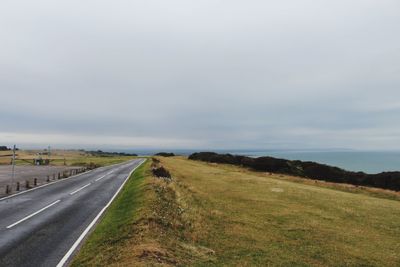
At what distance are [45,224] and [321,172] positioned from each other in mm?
52037

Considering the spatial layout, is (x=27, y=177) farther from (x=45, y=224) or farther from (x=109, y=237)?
(x=109, y=237)

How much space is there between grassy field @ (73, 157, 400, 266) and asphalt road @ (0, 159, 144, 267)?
1.08 meters

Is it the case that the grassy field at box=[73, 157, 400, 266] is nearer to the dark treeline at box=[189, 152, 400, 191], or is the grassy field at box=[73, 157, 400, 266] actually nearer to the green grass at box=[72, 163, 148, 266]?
the green grass at box=[72, 163, 148, 266]

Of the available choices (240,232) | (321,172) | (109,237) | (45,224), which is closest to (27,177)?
(45,224)

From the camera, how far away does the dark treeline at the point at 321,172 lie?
53384 millimetres

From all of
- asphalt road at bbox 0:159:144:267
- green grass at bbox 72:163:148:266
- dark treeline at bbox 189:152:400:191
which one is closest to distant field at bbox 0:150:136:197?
asphalt road at bbox 0:159:144:267

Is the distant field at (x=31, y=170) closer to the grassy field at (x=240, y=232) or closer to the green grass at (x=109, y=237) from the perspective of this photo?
the green grass at (x=109, y=237)

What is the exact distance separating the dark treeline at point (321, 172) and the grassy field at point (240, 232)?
2263cm

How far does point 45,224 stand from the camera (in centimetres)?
2075

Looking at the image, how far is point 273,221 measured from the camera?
81.1ft

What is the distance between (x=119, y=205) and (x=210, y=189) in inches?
→ 524

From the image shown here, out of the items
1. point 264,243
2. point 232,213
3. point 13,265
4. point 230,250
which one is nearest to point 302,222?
point 232,213

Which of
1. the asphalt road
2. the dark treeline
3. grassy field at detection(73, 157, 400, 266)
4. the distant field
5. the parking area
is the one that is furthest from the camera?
the dark treeline

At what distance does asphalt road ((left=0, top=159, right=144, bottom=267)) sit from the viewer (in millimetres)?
14797
